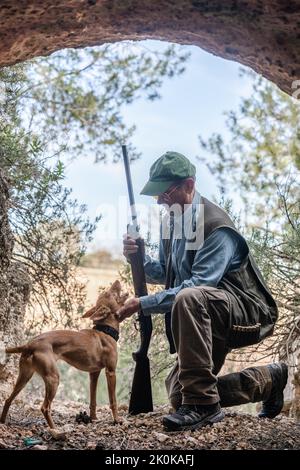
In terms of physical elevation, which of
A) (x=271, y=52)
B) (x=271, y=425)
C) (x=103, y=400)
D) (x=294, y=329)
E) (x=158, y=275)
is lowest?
(x=103, y=400)

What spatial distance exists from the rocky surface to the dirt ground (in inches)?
84.9

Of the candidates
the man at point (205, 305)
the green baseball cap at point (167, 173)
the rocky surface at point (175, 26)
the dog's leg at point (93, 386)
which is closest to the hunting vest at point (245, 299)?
the man at point (205, 305)

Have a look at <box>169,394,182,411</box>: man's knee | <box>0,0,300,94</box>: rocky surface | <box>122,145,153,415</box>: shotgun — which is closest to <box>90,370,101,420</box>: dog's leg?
<box>122,145,153,415</box>: shotgun

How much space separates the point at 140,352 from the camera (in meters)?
4.33

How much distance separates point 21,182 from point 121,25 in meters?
1.74

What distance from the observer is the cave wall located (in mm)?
4559

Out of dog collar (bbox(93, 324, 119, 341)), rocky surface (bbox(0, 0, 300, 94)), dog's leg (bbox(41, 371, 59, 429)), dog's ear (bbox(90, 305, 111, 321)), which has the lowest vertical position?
dog's leg (bbox(41, 371, 59, 429))

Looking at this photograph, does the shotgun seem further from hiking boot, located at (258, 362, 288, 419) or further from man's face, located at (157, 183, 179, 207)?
hiking boot, located at (258, 362, 288, 419)

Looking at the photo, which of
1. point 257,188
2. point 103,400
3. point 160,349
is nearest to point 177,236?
point 257,188

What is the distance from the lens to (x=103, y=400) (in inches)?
378

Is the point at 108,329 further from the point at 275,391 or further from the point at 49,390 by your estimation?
the point at 275,391

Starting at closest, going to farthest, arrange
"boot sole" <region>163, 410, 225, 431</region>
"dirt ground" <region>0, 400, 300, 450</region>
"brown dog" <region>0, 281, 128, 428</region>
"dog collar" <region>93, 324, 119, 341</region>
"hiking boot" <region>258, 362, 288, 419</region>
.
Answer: "dirt ground" <region>0, 400, 300, 450</region> → "brown dog" <region>0, 281, 128, 428</region> → "boot sole" <region>163, 410, 225, 431</region> → "dog collar" <region>93, 324, 119, 341</region> → "hiking boot" <region>258, 362, 288, 419</region>
